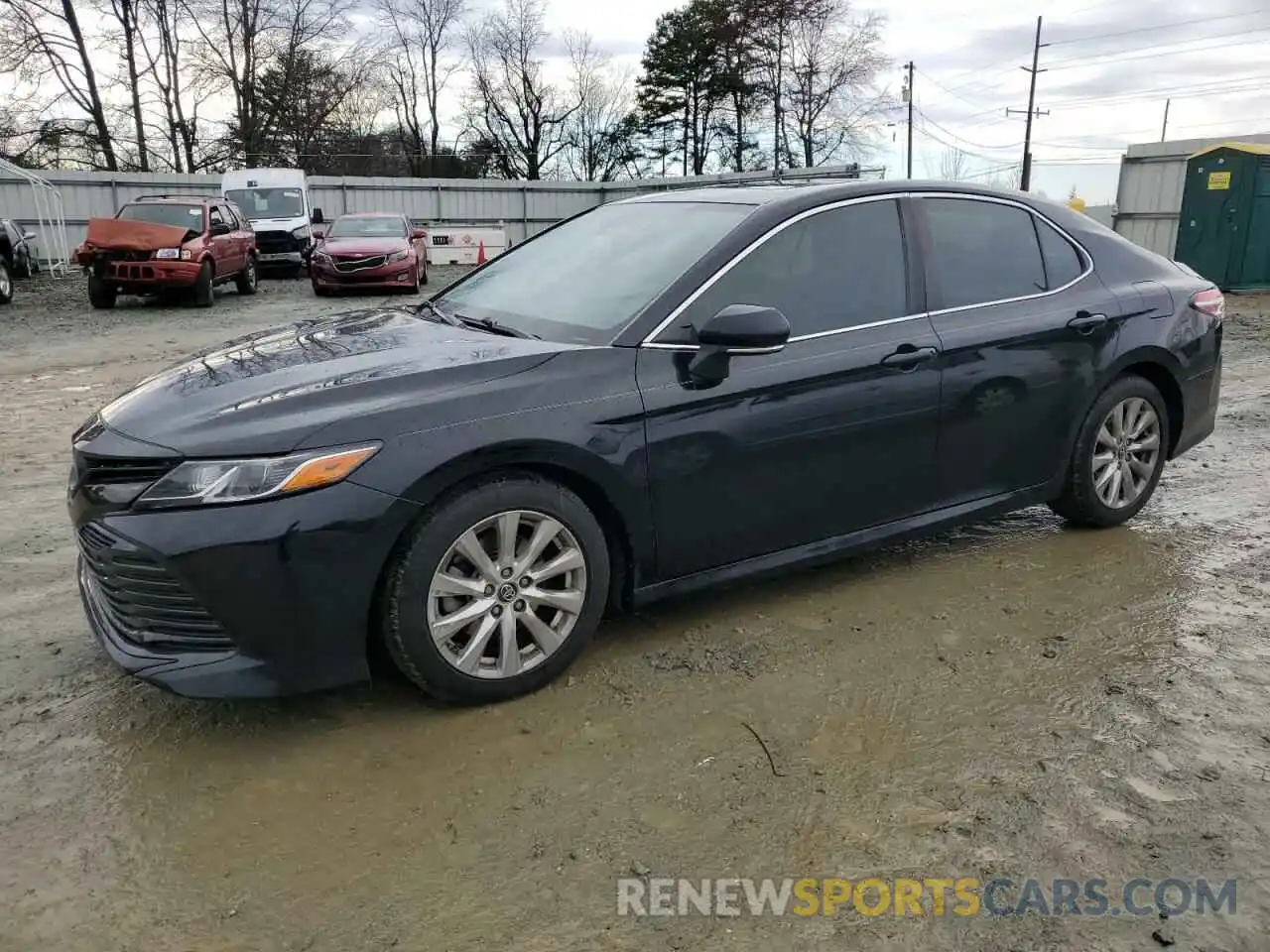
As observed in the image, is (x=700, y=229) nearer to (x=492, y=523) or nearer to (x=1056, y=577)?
(x=492, y=523)

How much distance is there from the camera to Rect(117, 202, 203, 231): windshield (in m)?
15.4

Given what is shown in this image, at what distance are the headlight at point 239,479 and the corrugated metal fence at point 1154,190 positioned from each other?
17.2 meters

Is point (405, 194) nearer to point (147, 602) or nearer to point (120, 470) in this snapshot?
point (120, 470)

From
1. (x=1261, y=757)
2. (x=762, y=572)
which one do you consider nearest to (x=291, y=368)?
(x=762, y=572)

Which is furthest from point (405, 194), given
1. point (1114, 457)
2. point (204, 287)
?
point (1114, 457)

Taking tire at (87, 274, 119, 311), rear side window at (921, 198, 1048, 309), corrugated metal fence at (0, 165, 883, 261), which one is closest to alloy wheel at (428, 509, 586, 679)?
rear side window at (921, 198, 1048, 309)

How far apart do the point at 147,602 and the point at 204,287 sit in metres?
14.2

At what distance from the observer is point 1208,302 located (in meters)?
4.61

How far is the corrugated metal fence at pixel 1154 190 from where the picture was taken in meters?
16.6

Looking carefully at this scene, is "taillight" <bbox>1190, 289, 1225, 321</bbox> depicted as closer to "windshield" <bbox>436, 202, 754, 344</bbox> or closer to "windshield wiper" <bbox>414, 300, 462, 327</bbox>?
"windshield" <bbox>436, 202, 754, 344</bbox>

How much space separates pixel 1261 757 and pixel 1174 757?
0.81ft

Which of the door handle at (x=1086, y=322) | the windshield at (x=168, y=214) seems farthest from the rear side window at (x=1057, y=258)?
the windshield at (x=168, y=214)

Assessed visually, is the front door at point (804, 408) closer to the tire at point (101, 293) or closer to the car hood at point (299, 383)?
the car hood at point (299, 383)

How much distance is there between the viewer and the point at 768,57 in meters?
43.5
